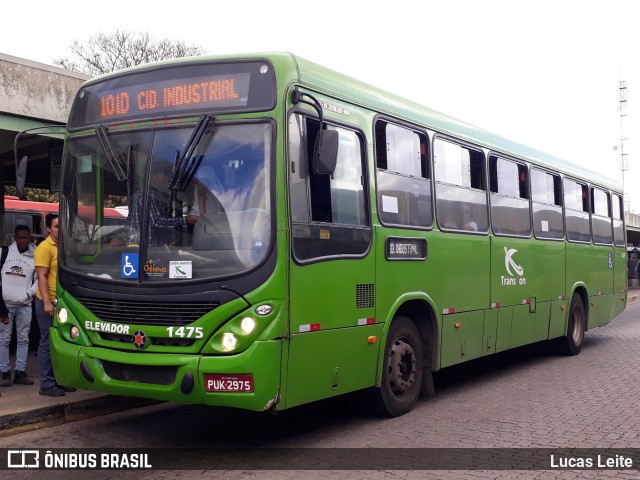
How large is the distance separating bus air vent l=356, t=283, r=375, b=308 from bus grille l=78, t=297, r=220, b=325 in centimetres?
159

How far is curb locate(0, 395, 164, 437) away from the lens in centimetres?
737

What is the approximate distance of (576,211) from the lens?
13.8m

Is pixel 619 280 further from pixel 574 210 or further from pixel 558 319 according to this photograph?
pixel 558 319

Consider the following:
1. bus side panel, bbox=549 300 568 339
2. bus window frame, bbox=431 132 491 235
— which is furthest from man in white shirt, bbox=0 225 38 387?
bus side panel, bbox=549 300 568 339

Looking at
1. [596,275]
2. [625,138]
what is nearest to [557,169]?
[596,275]

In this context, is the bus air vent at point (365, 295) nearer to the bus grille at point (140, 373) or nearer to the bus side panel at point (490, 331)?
the bus grille at point (140, 373)

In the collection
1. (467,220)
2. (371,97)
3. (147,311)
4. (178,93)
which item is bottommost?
(147,311)

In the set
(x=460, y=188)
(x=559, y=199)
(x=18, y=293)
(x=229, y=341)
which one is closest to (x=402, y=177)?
(x=460, y=188)

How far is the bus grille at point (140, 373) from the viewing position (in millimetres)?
6285

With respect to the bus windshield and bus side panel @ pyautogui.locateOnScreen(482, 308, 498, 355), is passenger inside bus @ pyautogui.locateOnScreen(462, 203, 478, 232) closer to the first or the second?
bus side panel @ pyautogui.locateOnScreen(482, 308, 498, 355)

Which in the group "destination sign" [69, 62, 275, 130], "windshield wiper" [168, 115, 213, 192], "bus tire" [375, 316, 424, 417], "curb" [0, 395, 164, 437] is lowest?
"curb" [0, 395, 164, 437]

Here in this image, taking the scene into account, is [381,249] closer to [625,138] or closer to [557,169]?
[557,169]

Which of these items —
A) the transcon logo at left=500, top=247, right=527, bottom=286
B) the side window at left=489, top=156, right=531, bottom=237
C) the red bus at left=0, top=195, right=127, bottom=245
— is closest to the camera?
the side window at left=489, top=156, right=531, bottom=237

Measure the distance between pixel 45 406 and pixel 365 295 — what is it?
342 centimetres
